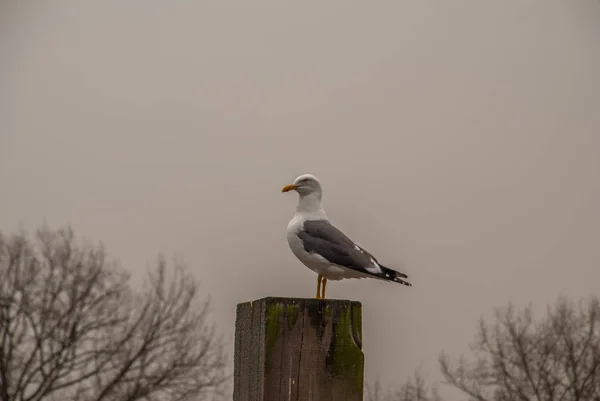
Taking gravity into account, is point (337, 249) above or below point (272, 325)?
above

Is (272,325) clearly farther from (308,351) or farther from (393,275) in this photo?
(393,275)

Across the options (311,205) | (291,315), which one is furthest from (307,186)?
(291,315)

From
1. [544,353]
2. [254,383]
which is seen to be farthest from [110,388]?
[254,383]

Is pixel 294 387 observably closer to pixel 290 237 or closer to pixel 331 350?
pixel 331 350

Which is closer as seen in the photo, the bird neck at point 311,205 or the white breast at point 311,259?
the white breast at point 311,259

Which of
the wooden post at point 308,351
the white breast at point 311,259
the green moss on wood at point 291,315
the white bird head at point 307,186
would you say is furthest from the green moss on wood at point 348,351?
the white bird head at point 307,186

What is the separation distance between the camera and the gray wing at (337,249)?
20.5ft

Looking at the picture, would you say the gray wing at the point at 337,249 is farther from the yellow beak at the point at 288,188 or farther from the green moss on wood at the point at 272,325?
the green moss on wood at the point at 272,325

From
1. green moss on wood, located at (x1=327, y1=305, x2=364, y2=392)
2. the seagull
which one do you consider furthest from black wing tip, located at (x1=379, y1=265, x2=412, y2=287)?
green moss on wood, located at (x1=327, y1=305, x2=364, y2=392)

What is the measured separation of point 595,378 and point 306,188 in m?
20.6

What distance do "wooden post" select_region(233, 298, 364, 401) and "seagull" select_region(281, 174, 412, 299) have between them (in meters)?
2.96

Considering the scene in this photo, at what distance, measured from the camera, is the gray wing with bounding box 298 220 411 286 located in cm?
625

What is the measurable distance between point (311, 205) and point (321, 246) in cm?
37

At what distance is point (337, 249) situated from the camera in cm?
637
